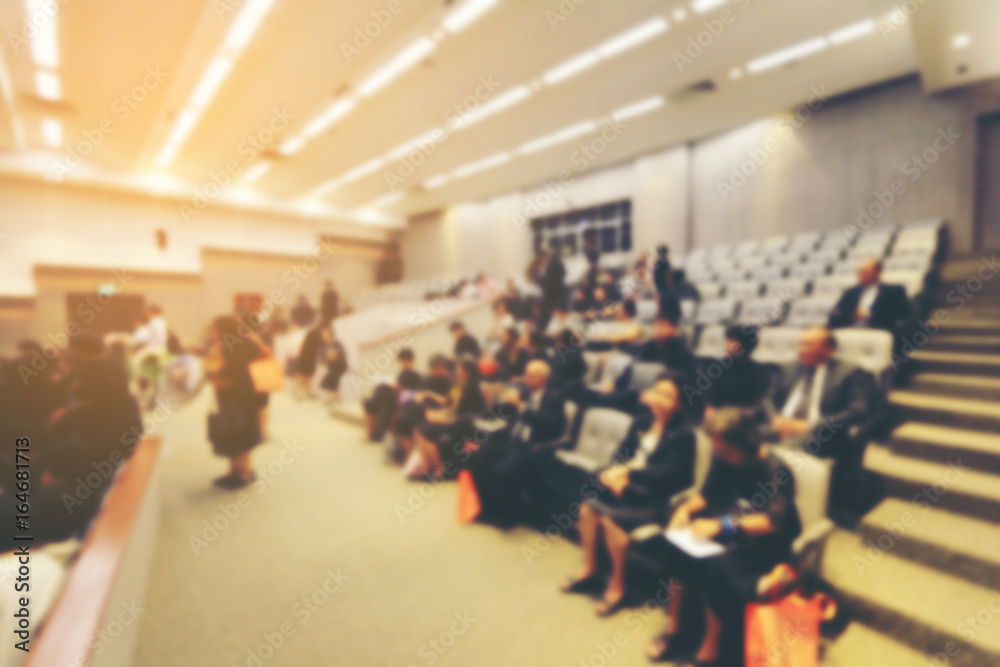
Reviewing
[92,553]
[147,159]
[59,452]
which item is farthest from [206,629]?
[147,159]

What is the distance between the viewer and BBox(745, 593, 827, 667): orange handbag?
61.3 inches

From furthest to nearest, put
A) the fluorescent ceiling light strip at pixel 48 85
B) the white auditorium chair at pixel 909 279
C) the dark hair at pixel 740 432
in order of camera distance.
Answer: the fluorescent ceiling light strip at pixel 48 85 → the white auditorium chair at pixel 909 279 → the dark hair at pixel 740 432

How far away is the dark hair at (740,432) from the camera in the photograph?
1.83 metres

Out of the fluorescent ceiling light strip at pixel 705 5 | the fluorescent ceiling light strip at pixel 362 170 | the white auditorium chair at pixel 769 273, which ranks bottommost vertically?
the white auditorium chair at pixel 769 273

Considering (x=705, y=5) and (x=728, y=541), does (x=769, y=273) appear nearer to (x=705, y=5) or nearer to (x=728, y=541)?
(x=705, y=5)

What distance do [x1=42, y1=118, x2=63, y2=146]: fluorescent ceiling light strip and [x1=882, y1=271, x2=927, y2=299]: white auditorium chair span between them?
36.9 feet

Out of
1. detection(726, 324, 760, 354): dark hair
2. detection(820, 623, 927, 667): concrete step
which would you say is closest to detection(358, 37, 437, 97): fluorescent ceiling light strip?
detection(726, 324, 760, 354): dark hair

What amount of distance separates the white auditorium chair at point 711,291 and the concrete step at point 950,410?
2.63m

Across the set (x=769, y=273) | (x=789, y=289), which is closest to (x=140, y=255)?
(x=769, y=273)

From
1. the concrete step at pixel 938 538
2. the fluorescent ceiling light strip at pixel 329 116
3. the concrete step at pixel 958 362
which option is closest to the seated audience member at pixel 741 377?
the concrete step at pixel 938 538

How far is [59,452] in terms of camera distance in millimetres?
2469

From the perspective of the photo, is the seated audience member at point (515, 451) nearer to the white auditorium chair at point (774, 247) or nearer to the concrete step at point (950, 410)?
the concrete step at point (950, 410)

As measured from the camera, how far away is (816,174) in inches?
292

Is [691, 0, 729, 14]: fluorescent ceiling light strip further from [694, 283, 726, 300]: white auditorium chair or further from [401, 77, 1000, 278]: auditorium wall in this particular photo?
[401, 77, 1000, 278]: auditorium wall
